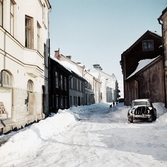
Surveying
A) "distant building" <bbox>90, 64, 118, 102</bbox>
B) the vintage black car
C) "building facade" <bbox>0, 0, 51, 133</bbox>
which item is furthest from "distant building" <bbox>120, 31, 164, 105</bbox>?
"distant building" <bbox>90, 64, 118, 102</bbox>

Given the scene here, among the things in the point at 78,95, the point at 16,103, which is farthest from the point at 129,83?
the point at 16,103

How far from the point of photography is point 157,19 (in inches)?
741

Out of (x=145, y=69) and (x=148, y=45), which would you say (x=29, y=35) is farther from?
(x=148, y=45)

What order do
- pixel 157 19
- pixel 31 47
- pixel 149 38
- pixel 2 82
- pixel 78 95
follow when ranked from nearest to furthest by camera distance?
pixel 2 82, pixel 31 47, pixel 157 19, pixel 149 38, pixel 78 95

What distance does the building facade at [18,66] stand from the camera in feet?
31.9

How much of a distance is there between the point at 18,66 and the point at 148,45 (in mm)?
20351

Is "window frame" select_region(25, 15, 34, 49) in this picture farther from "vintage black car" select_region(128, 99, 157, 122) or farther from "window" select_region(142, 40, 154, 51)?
"window" select_region(142, 40, 154, 51)

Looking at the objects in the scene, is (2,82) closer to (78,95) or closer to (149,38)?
(149,38)

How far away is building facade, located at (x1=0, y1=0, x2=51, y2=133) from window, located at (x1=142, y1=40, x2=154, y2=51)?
56.7 ft

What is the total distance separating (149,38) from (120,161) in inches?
967

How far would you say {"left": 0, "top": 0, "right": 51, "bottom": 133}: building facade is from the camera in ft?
31.9

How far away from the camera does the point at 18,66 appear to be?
1144cm

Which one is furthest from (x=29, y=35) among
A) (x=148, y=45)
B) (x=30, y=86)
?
(x=148, y=45)

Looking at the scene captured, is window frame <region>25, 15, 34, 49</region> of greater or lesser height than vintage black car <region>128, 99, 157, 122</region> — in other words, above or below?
above
